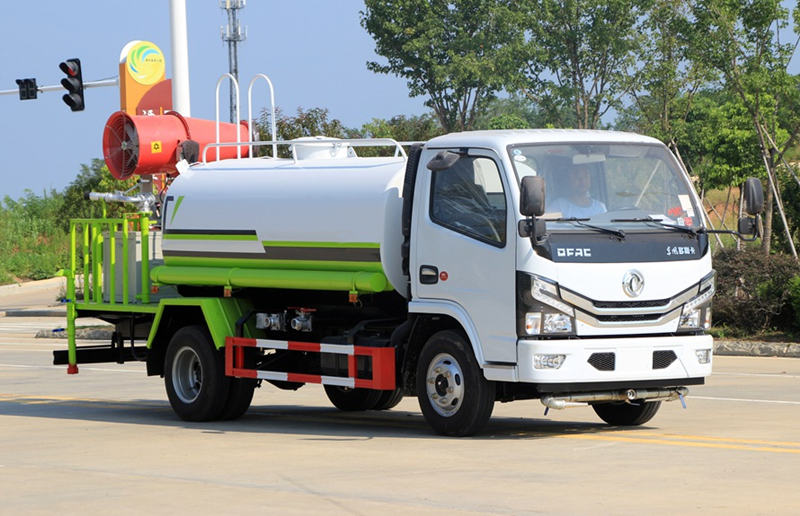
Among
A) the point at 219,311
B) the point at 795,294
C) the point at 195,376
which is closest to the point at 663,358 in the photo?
the point at 219,311

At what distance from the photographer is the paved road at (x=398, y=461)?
8.66 metres

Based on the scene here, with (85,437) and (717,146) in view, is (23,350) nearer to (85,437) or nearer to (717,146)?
(85,437)

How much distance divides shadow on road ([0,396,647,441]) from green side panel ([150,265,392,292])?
1.32 metres

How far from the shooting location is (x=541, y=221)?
1122 centimetres

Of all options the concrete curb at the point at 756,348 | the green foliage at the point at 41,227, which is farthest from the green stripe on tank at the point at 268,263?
the green foliage at the point at 41,227

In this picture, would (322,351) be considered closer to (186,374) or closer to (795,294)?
(186,374)

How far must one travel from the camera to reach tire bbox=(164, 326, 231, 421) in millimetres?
14070

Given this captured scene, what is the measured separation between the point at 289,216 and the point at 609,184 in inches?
125

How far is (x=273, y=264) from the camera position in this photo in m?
13.7

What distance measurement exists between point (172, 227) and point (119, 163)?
478cm

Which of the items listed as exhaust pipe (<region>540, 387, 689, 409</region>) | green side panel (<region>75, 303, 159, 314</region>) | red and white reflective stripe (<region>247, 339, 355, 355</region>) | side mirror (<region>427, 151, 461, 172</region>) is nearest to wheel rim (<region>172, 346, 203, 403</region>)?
green side panel (<region>75, 303, 159, 314</region>)

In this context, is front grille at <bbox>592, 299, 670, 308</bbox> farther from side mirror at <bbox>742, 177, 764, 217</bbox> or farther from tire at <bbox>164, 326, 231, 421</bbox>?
tire at <bbox>164, 326, 231, 421</bbox>

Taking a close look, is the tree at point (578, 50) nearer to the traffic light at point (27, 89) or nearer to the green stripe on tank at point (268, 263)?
the traffic light at point (27, 89)

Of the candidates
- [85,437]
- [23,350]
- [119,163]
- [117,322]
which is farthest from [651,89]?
[85,437]
